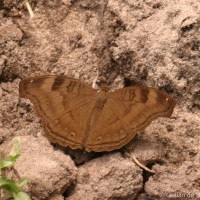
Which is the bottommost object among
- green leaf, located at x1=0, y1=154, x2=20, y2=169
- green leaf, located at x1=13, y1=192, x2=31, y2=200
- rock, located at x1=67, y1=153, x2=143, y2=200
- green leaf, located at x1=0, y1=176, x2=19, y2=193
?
rock, located at x1=67, y1=153, x2=143, y2=200

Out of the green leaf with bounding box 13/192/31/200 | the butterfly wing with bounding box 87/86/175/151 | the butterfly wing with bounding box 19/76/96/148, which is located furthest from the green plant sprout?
the butterfly wing with bounding box 87/86/175/151

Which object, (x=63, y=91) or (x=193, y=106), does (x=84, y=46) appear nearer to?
(x=63, y=91)

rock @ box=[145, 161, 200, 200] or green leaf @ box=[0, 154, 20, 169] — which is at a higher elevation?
green leaf @ box=[0, 154, 20, 169]

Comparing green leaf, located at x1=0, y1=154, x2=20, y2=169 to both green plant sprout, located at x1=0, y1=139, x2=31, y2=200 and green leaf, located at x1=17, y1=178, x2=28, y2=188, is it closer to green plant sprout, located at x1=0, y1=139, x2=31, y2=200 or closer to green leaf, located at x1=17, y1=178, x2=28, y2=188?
green plant sprout, located at x1=0, y1=139, x2=31, y2=200

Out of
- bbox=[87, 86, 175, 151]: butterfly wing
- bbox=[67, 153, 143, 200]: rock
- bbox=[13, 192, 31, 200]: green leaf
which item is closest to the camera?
bbox=[13, 192, 31, 200]: green leaf

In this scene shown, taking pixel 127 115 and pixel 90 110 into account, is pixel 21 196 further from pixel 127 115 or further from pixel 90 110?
pixel 127 115

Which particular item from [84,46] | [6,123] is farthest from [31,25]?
[6,123]

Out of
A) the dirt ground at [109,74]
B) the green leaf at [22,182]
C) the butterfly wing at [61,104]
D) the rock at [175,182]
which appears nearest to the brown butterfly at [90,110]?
the butterfly wing at [61,104]

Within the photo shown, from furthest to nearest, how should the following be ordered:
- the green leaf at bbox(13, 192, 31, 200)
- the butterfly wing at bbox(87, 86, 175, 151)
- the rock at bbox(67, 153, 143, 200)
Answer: the butterfly wing at bbox(87, 86, 175, 151) → the rock at bbox(67, 153, 143, 200) → the green leaf at bbox(13, 192, 31, 200)

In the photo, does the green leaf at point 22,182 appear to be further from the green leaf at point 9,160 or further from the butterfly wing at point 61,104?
the butterfly wing at point 61,104
